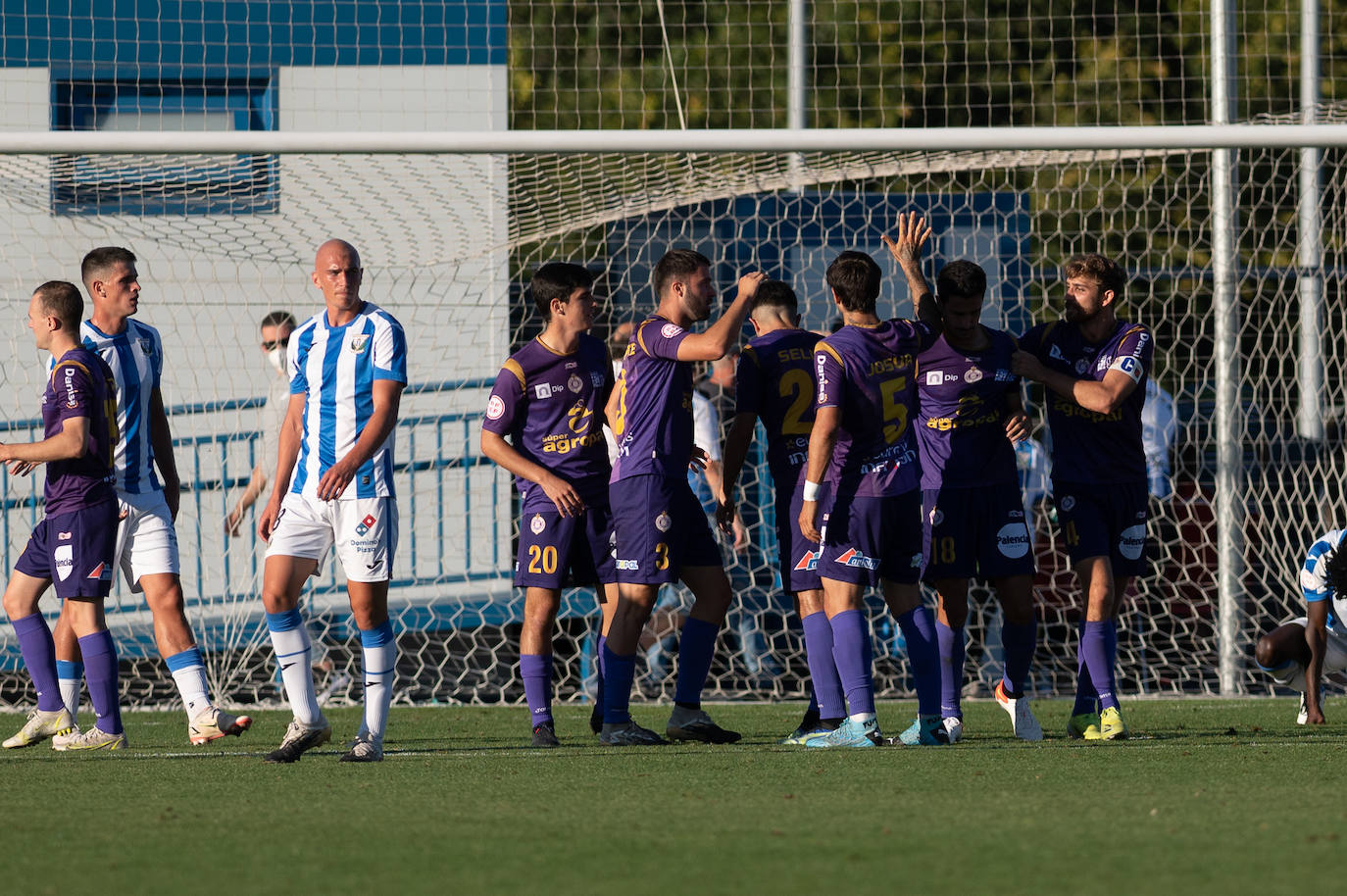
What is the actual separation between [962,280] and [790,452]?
3.23 ft

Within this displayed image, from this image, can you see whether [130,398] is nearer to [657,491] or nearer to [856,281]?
[657,491]

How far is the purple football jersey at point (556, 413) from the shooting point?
267 inches

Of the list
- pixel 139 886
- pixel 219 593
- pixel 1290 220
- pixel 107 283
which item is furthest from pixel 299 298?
pixel 139 886

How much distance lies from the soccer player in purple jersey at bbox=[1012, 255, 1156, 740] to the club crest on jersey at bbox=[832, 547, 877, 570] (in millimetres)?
1004

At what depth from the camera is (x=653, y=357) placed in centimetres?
665

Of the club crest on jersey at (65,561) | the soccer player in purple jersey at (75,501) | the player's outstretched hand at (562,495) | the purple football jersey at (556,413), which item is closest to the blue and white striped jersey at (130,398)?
the soccer player in purple jersey at (75,501)

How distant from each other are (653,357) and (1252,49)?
1287 cm

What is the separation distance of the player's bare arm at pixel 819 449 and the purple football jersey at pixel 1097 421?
1186mm

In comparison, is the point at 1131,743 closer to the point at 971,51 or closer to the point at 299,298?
the point at 299,298

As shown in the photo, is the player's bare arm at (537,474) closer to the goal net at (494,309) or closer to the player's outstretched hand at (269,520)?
the player's outstretched hand at (269,520)

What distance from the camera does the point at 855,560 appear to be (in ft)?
21.1

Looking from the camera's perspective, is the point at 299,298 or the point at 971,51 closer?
the point at 299,298

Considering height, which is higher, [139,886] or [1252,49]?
[1252,49]

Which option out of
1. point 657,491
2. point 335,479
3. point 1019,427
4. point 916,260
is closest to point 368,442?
point 335,479
